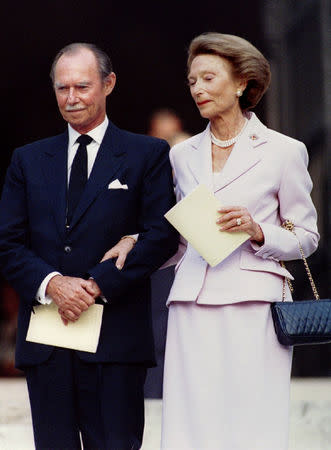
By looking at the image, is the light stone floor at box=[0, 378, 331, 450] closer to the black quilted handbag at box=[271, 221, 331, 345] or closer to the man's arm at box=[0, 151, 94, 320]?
the man's arm at box=[0, 151, 94, 320]

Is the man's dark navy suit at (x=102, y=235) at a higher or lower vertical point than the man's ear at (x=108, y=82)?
lower

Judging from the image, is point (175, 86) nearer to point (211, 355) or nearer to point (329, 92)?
point (329, 92)

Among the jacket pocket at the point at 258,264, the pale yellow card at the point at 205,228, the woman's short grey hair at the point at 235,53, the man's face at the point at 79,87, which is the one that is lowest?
the jacket pocket at the point at 258,264

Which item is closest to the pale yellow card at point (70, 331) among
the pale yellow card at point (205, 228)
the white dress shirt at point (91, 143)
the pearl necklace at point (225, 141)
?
the pale yellow card at point (205, 228)

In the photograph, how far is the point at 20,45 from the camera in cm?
868

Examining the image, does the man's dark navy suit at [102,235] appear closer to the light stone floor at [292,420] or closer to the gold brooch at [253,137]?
the gold brooch at [253,137]

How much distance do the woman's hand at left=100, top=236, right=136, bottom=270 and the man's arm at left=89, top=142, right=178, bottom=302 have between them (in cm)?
2

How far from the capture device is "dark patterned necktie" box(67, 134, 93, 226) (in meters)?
4.25

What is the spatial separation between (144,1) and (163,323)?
4285mm

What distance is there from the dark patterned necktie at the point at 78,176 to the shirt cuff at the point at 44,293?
0.21 meters

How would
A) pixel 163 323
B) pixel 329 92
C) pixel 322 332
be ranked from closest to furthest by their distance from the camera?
1. pixel 322 332
2. pixel 163 323
3. pixel 329 92

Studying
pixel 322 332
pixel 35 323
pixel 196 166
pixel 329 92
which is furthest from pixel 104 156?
pixel 329 92

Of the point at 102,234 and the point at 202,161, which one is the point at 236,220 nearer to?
the point at 202,161

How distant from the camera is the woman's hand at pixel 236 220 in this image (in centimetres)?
405
